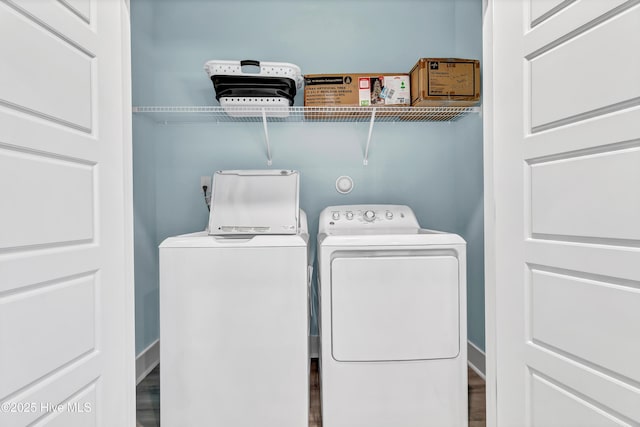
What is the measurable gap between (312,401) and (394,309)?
2.55 feet

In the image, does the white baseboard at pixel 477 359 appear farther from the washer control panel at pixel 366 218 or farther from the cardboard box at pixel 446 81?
the cardboard box at pixel 446 81

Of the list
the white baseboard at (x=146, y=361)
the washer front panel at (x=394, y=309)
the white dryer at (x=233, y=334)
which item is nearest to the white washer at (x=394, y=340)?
the washer front panel at (x=394, y=309)

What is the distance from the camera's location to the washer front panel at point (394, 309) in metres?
1.48

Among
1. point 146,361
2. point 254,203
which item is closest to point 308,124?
point 254,203

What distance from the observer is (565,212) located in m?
0.96

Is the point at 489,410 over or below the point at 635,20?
below

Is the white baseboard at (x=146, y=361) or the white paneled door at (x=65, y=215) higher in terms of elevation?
the white paneled door at (x=65, y=215)

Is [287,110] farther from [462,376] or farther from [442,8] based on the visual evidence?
[462,376]

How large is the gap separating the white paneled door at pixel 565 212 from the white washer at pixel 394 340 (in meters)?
0.24

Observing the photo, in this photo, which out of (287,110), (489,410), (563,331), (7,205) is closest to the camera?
(7,205)

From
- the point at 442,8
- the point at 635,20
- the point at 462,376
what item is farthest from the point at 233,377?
the point at 442,8

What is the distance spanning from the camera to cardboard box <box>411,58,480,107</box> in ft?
5.86

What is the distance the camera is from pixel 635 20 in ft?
2.50

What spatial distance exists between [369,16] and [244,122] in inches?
43.3
